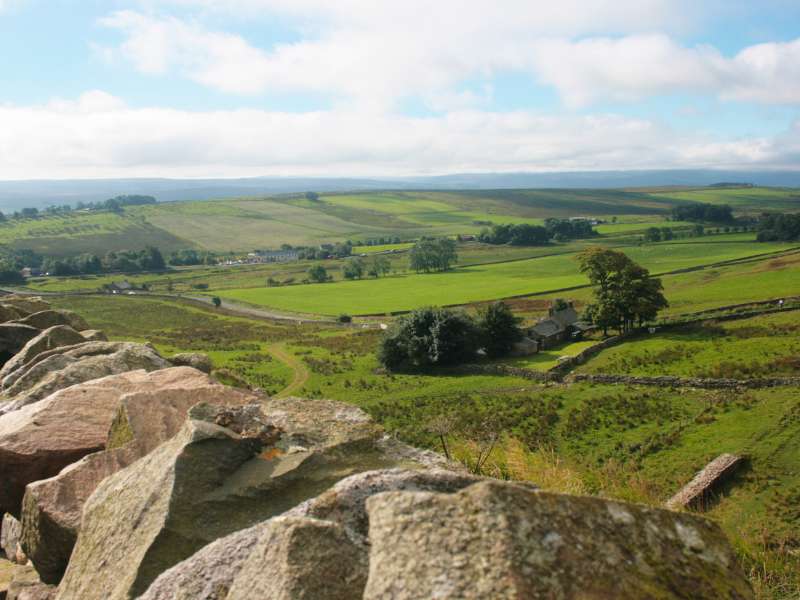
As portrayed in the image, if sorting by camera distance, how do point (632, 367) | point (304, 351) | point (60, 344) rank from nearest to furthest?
point (60, 344)
point (632, 367)
point (304, 351)

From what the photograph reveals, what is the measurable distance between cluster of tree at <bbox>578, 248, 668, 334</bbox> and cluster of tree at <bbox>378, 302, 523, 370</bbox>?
12.8 m

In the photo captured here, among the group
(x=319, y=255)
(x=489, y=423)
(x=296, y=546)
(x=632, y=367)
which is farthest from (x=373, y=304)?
(x=296, y=546)

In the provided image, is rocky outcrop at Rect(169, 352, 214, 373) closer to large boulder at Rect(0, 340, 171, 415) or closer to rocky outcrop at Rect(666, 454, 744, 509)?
large boulder at Rect(0, 340, 171, 415)

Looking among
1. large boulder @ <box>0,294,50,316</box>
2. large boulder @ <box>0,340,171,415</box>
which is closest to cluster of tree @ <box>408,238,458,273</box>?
large boulder @ <box>0,294,50,316</box>

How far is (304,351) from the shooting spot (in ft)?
223

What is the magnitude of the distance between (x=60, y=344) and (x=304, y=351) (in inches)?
2096

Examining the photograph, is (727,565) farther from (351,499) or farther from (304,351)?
(304,351)

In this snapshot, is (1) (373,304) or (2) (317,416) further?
(1) (373,304)

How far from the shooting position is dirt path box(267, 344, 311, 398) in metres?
48.8

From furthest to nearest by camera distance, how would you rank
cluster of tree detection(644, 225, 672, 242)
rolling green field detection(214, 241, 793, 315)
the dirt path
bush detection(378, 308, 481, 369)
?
1. cluster of tree detection(644, 225, 672, 242)
2. rolling green field detection(214, 241, 793, 315)
3. bush detection(378, 308, 481, 369)
4. the dirt path

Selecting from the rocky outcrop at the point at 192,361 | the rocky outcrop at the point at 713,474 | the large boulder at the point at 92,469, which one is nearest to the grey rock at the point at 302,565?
the large boulder at the point at 92,469

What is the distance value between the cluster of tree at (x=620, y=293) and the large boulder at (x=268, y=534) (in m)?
64.5

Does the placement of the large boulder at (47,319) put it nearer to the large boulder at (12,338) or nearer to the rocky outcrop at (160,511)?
the large boulder at (12,338)

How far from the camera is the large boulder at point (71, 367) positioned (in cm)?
1084
